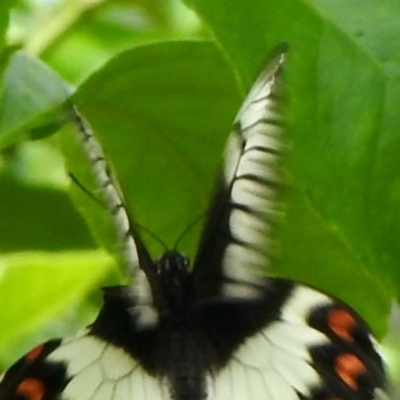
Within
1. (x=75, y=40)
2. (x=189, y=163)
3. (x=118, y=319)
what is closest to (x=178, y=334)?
(x=118, y=319)

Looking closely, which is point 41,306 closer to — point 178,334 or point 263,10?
point 178,334

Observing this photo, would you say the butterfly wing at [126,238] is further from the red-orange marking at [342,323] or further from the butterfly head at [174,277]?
the red-orange marking at [342,323]

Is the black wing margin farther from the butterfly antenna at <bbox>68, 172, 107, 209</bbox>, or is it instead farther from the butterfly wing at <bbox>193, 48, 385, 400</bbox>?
the butterfly antenna at <bbox>68, 172, 107, 209</bbox>

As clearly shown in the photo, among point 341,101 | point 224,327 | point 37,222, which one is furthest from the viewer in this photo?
point 37,222

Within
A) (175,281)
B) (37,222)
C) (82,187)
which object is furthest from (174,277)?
(37,222)

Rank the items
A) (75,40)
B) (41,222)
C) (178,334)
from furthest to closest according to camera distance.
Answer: (75,40) → (41,222) → (178,334)

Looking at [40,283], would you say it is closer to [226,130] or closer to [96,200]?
[96,200]

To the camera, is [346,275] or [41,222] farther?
[41,222]
